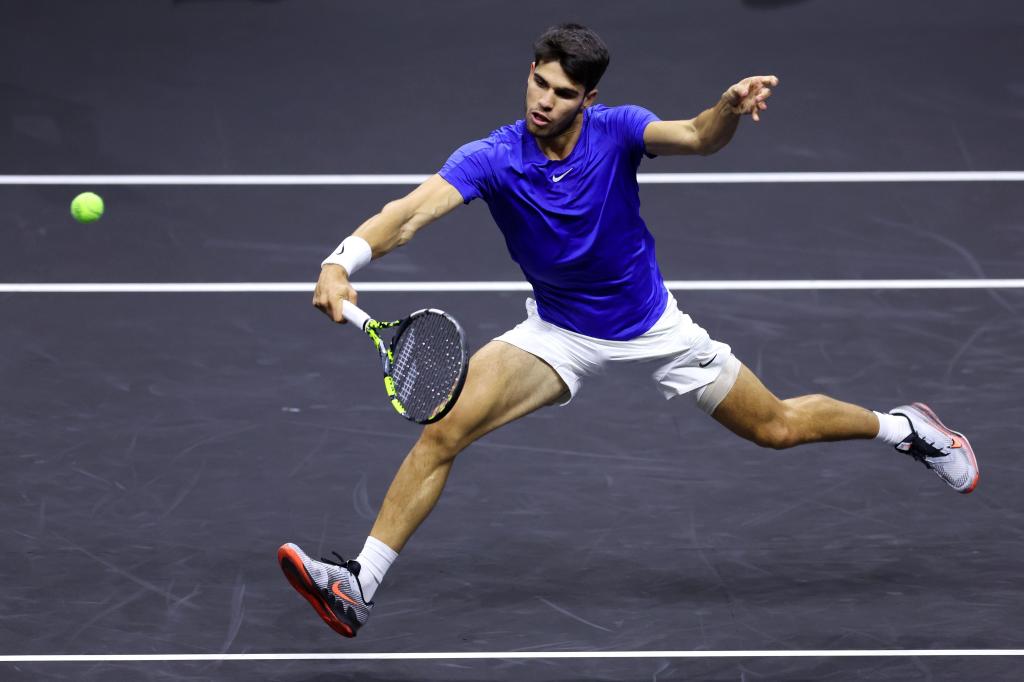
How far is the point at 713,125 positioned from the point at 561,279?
2.72ft

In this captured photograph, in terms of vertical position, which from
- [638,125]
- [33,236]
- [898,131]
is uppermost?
[638,125]

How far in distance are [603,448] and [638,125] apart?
6.54ft

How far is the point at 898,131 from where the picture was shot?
33.8 ft

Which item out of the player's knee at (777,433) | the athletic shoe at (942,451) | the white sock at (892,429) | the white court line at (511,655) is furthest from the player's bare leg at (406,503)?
the athletic shoe at (942,451)

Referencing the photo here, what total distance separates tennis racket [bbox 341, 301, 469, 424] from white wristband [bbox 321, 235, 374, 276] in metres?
0.14

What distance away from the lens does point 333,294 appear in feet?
17.5

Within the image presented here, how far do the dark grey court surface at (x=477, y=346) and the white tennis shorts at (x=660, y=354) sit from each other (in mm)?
832

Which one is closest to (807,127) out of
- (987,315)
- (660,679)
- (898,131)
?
(898,131)

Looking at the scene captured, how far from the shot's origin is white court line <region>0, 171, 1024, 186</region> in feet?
32.2

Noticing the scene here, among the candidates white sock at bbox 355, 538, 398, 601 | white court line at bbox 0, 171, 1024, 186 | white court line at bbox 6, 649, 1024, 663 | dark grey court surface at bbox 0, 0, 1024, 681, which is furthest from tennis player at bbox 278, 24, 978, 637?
white court line at bbox 0, 171, 1024, 186

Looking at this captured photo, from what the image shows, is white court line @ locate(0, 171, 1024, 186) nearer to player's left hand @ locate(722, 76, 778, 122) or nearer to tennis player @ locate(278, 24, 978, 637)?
tennis player @ locate(278, 24, 978, 637)

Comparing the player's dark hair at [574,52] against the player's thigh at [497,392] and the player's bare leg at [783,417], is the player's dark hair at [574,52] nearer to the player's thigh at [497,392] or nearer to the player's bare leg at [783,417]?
the player's thigh at [497,392]

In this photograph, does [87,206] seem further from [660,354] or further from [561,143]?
[660,354]

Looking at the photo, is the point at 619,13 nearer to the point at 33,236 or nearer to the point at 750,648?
the point at 33,236
